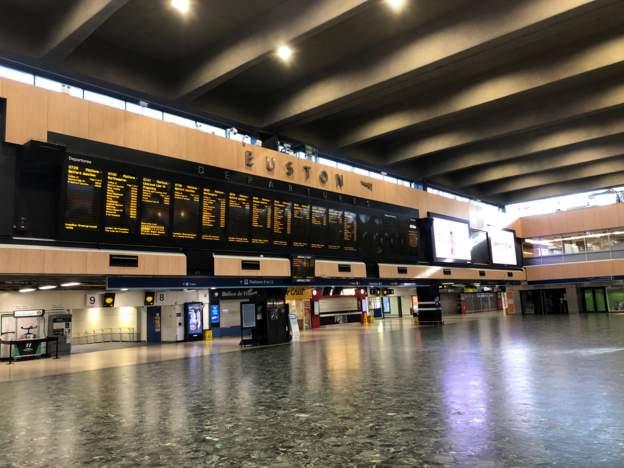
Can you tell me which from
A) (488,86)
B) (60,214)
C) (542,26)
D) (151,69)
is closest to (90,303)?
(151,69)

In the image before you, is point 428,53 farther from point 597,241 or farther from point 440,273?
point 597,241

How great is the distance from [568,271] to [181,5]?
28029 millimetres

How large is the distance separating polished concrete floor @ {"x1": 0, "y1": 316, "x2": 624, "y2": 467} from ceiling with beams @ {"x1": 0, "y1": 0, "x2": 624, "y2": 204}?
7.75 meters

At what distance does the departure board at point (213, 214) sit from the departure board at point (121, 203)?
5.96ft

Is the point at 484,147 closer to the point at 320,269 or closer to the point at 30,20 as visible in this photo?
the point at 320,269

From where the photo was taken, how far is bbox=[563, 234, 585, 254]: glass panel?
30.5 m

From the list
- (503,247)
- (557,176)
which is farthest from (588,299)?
(503,247)

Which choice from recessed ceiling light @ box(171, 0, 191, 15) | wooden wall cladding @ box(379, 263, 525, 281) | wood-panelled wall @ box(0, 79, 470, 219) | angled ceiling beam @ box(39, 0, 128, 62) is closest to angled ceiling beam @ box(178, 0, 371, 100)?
recessed ceiling light @ box(171, 0, 191, 15)

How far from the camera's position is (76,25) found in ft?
35.0

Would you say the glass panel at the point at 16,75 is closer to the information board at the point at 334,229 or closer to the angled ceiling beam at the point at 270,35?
the angled ceiling beam at the point at 270,35

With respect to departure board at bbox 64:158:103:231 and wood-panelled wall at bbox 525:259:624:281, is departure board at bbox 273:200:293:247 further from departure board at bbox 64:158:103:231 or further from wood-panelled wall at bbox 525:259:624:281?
wood-panelled wall at bbox 525:259:624:281

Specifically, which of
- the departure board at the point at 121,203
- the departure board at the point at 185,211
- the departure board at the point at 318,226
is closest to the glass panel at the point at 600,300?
the departure board at the point at 318,226

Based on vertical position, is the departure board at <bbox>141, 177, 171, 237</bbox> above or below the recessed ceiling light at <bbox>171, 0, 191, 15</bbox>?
below

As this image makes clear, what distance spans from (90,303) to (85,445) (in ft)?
66.7
